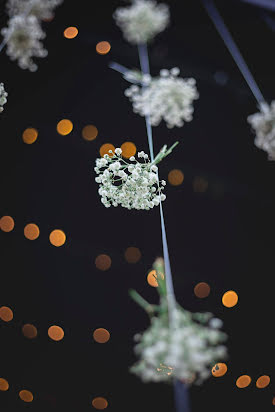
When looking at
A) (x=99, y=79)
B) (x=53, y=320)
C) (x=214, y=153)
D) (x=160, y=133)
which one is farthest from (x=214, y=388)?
(x=99, y=79)

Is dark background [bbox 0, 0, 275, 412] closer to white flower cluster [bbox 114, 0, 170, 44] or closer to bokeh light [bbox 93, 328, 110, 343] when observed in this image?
bokeh light [bbox 93, 328, 110, 343]

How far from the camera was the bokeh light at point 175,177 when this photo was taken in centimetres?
278

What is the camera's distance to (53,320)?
277cm

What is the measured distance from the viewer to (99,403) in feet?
8.77

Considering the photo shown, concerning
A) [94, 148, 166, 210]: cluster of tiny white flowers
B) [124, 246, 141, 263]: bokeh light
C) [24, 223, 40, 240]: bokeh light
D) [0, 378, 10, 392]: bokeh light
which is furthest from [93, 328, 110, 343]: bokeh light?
[94, 148, 166, 210]: cluster of tiny white flowers

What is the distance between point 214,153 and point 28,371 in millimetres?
2289

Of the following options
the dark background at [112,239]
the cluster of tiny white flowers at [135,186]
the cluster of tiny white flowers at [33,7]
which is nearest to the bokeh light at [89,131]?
the dark background at [112,239]

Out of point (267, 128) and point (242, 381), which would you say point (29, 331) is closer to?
point (242, 381)

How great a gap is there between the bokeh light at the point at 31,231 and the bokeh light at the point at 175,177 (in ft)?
3.85

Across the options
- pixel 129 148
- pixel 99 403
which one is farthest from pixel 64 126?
pixel 99 403

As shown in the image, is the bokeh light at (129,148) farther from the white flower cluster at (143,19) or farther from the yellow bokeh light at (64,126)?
the white flower cluster at (143,19)

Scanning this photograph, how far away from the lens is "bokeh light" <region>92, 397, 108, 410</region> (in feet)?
8.72

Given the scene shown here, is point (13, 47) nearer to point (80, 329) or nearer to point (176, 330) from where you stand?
point (176, 330)

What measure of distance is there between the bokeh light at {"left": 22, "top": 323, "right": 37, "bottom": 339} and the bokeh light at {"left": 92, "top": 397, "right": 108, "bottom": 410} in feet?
2.30
